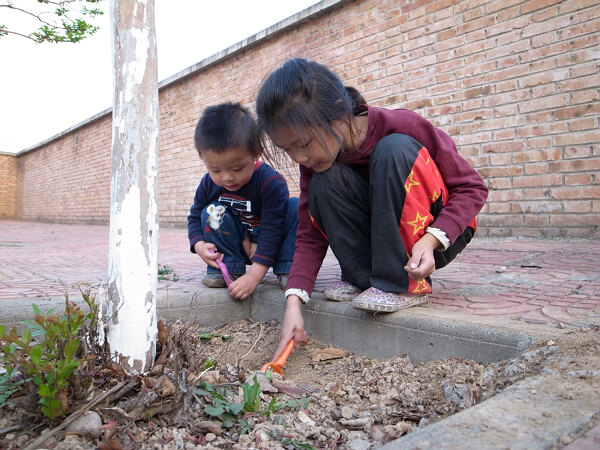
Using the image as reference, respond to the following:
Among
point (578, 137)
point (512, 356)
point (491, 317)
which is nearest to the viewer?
point (512, 356)

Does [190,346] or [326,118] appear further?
[326,118]

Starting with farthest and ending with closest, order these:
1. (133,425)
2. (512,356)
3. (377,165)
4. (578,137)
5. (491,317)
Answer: (578,137) < (377,165) < (491,317) < (512,356) < (133,425)

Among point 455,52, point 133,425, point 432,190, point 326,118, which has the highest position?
point 455,52

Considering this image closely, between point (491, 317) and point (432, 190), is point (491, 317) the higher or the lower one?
the lower one

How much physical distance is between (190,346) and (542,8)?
4080 millimetres

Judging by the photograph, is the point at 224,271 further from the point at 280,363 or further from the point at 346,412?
the point at 346,412

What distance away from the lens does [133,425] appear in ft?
3.43

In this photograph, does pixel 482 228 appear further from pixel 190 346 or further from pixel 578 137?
pixel 190 346

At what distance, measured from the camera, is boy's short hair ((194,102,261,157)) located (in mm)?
2092

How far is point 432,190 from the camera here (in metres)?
1.67

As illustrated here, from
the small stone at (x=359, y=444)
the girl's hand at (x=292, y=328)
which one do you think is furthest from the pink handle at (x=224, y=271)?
the small stone at (x=359, y=444)

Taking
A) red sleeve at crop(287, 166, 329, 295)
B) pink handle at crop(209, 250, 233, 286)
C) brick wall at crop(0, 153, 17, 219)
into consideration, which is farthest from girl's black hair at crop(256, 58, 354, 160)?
brick wall at crop(0, 153, 17, 219)

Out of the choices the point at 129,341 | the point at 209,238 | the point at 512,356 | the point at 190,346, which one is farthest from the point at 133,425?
the point at 209,238

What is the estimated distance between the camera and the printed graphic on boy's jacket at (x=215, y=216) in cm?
240
